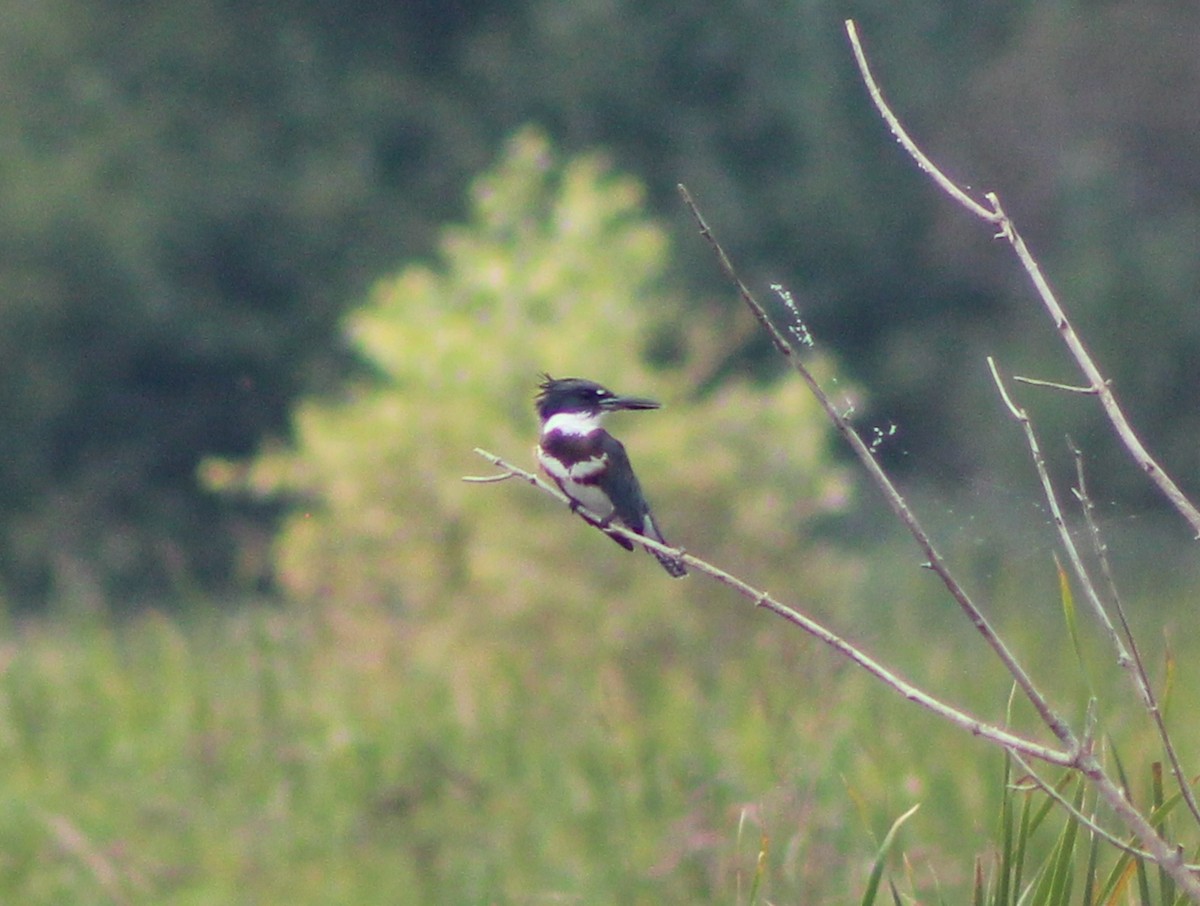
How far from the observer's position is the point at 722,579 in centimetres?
150

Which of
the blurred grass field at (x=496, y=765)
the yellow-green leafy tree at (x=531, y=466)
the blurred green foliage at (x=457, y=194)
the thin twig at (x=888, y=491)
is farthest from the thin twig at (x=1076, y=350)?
the blurred green foliage at (x=457, y=194)

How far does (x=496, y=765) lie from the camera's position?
195 inches

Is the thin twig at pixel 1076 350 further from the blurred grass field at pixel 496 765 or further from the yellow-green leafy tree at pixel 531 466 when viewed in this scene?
the yellow-green leafy tree at pixel 531 466

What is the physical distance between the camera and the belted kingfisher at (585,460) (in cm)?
288

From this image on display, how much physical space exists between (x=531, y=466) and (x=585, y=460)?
442cm

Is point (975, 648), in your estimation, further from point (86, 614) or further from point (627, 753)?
point (86, 614)

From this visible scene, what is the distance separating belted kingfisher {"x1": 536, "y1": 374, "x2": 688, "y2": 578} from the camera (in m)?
2.88

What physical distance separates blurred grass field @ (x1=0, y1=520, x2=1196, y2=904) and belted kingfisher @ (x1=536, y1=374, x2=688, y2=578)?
0.40 metres

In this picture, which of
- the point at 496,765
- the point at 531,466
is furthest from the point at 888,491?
the point at 531,466

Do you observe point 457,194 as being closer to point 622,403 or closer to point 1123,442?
point 622,403

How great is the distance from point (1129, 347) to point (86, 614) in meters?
10.1

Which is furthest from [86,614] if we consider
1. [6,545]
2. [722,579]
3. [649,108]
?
[649,108]

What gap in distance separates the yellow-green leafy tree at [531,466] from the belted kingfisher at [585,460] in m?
3.87

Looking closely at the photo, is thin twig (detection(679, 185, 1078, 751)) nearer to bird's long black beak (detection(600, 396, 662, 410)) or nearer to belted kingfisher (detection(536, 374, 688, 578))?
bird's long black beak (detection(600, 396, 662, 410))
